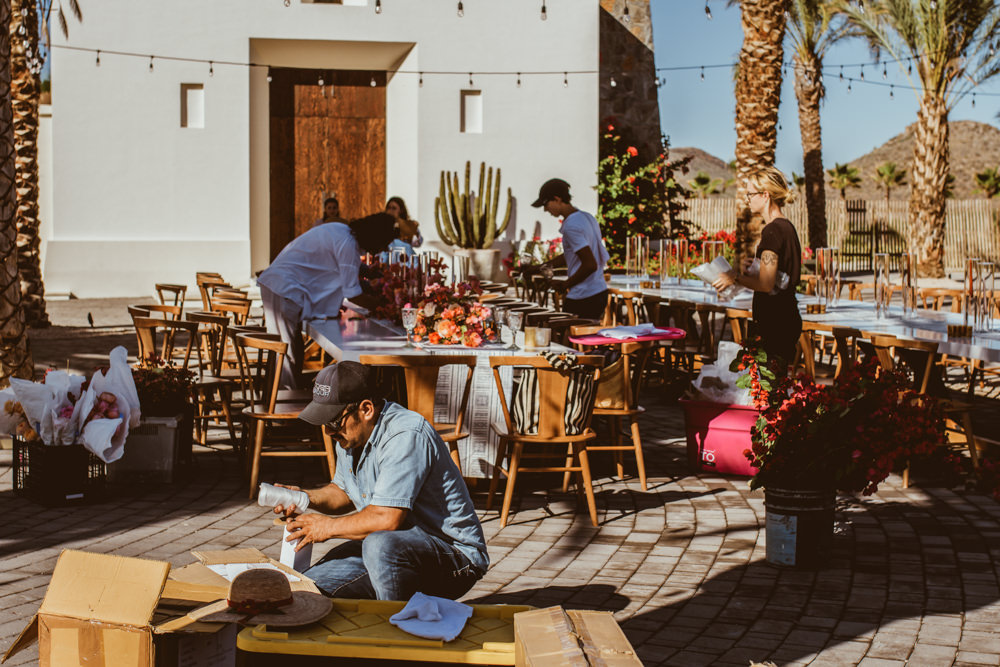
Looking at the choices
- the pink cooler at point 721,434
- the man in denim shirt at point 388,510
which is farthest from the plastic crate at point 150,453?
the man in denim shirt at point 388,510

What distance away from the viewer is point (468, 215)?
20.3 meters

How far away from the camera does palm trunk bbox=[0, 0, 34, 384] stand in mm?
8203

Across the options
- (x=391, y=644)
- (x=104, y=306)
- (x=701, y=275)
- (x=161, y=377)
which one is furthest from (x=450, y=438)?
(x=104, y=306)

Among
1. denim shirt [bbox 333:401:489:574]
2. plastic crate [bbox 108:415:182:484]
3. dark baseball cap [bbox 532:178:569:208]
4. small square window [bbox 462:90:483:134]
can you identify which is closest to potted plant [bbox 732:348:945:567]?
denim shirt [bbox 333:401:489:574]

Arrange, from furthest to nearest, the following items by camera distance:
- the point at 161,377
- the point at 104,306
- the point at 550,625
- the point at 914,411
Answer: the point at 104,306 → the point at 161,377 → the point at 914,411 → the point at 550,625

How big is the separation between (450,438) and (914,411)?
2.34m

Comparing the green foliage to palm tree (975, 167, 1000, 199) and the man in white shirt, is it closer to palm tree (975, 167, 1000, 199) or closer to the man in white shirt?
the man in white shirt

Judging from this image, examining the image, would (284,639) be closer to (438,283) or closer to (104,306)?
(438,283)

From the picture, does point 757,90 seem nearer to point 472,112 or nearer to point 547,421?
point 472,112

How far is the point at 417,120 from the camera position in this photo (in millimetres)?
20500

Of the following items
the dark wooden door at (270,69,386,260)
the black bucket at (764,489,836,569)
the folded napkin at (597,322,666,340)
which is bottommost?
the black bucket at (764,489,836,569)

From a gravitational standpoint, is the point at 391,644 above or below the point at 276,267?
below

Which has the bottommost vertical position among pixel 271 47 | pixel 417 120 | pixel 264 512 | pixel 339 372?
pixel 264 512

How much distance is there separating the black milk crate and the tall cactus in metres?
13.8
